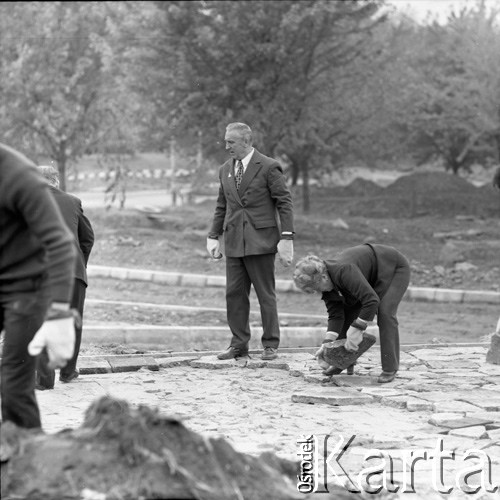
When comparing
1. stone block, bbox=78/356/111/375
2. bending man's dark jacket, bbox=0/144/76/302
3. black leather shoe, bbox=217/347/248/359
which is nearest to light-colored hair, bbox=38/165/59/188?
stone block, bbox=78/356/111/375

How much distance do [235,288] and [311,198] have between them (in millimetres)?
22820

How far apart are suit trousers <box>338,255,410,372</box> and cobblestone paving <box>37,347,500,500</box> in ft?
0.76

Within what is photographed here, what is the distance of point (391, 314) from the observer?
945 cm

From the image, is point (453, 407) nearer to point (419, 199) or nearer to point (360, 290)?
point (360, 290)

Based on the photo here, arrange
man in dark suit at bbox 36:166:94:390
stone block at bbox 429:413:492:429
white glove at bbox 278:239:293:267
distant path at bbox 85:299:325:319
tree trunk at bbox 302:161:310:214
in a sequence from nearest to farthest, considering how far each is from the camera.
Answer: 1. stone block at bbox 429:413:492:429
2. man in dark suit at bbox 36:166:94:390
3. white glove at bbox 278:239:293:267
4. distant path at bbox 85:299:325:319
5. tree trunk at bbox 302:161:310:214

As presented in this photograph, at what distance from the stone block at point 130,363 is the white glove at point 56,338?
207 inches

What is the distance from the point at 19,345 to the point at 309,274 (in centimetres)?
388

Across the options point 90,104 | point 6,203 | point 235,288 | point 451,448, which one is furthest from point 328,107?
point 6,203

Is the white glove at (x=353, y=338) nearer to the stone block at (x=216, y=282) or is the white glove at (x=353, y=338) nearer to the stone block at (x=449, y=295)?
the stone block at (x=449, y=295)

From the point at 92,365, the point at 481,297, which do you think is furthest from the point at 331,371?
the point at 481,297

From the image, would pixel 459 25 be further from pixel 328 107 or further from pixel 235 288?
pixel 235 288

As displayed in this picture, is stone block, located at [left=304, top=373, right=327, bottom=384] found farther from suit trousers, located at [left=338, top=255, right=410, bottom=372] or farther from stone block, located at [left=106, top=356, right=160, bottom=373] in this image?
stone block, located at [left=106, top=356, right=160, bottom=373]

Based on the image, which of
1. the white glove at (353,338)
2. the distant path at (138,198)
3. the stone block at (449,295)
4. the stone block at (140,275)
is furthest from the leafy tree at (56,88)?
the white glove at (353,338)

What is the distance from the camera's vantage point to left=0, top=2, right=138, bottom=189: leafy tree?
24828 mm
